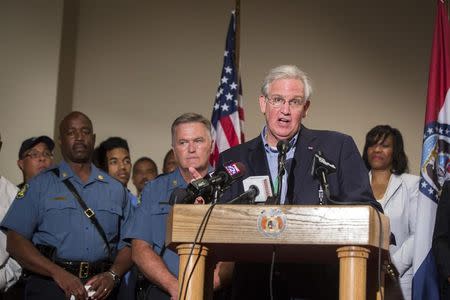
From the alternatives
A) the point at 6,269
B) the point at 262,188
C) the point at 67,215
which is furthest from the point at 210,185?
the point at 6,269

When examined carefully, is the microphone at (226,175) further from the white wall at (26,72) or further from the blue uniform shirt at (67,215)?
the white wall at (26,72)

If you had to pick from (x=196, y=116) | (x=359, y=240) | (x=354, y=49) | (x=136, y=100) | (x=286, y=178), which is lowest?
(x=359, y=240)

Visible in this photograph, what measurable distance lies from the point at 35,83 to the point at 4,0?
2.58 feet

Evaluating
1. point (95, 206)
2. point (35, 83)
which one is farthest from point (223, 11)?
point (95, 206)

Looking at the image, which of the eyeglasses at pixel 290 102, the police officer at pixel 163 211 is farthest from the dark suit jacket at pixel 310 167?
the police officer at pixel 163 211

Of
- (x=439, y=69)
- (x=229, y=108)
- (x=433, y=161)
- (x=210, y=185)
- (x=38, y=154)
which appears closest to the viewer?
(x=210, y=185)

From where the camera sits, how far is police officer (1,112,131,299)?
4.62 m

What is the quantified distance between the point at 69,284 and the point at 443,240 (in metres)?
2.08

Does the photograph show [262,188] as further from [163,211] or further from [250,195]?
[163,211]

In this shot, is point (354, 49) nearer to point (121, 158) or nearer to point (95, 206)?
point (121, 158)

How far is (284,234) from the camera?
2514 mm

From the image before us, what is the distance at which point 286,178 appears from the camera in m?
3.15

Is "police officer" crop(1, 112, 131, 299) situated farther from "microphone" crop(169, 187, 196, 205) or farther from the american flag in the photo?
"microphone" crop(169, 187, 196, 205)

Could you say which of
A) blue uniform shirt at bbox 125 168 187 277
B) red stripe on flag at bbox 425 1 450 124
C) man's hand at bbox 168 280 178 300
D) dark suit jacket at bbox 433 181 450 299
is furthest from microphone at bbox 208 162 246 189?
red stripe on flag at bbox 425 1 450 124
